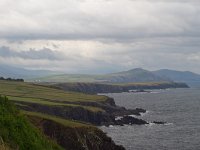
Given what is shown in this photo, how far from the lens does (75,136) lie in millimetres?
85312

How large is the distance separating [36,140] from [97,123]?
91.2 metres

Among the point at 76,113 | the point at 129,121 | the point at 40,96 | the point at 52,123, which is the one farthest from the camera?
the point at 40,96

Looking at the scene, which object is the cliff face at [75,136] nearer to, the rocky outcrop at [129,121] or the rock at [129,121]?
the rocky outcrop at [129,121]

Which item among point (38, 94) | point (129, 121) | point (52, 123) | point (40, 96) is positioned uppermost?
point (38, 94)

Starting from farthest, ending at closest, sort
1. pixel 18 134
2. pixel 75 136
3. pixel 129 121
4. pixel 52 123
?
pixel 129 121, pixel 52 123, pixel 75 136, pixel 18 134

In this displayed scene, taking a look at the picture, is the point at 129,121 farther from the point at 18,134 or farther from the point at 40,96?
the point at 18,134

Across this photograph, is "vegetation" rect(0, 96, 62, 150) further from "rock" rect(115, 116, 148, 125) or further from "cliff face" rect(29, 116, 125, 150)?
"rock" rect(115, 116, 148, 125)

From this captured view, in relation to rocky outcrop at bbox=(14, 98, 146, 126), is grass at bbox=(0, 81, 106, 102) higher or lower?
higher

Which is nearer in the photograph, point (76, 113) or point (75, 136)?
point (75, 136)

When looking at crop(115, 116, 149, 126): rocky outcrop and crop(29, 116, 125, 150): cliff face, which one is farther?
crop(115, 116, 149, 126): rocky outcrop

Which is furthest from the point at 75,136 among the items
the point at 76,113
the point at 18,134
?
the point at 76,113

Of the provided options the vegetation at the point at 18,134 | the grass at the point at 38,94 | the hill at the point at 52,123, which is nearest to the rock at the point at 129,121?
the hill at the point at 52,123

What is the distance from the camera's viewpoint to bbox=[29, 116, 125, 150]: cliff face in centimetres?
8312

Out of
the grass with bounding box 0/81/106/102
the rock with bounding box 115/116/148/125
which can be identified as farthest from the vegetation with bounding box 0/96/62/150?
the grass with bounding box 0/81/106/102
